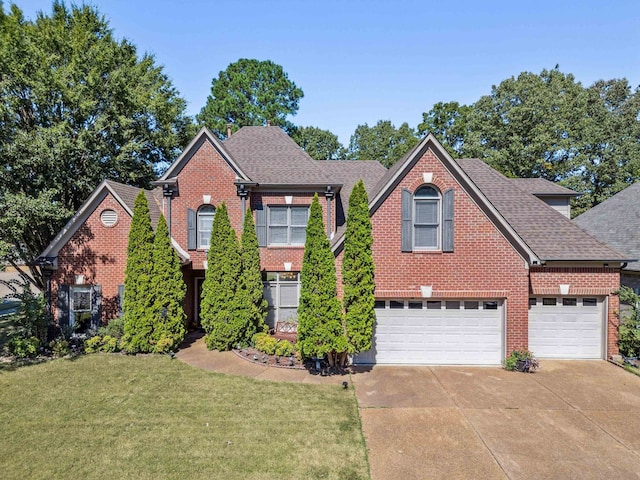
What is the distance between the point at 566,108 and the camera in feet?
108

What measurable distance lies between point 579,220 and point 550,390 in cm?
1539

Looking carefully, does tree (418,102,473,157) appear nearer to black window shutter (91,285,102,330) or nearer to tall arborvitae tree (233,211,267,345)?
tall arborvitae tree (233,211,267,345)

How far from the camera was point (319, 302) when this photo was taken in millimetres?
10070

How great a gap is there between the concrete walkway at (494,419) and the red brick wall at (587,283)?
132 cm

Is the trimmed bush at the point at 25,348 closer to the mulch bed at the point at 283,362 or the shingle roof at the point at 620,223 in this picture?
the mulch bed at the point at 283,362

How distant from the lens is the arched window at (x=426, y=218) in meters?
11.1

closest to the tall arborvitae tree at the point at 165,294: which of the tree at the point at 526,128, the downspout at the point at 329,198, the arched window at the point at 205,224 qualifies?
the arched window at the point at 205,224

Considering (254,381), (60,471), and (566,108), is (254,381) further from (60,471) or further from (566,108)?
(566,108)

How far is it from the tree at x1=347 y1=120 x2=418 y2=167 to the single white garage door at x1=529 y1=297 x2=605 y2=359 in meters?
29.5

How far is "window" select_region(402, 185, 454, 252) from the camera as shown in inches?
429

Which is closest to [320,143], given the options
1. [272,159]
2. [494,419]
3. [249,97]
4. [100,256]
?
[249,97]

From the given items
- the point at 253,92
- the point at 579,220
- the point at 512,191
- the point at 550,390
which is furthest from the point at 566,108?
the point at 550,390

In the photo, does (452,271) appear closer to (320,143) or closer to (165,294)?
(165,294)

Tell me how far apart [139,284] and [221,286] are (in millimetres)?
2915
